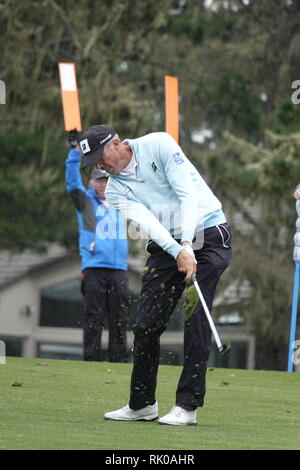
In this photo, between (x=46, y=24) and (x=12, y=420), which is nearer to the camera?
(x=12, y=420)

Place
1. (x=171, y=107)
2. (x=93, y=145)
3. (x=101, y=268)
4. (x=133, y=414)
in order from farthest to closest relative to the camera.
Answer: (x=171, y=107)
(x=101, y=268)
(x=133, y=414)
(x=93, y=145)

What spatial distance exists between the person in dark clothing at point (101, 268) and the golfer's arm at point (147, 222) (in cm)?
438

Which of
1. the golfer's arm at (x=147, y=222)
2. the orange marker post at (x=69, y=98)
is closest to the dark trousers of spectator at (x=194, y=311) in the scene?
the golfer's arm at (x=147, y=222)

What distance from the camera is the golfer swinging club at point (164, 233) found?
684 centimetres

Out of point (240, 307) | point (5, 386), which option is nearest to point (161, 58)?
point (240, 307)

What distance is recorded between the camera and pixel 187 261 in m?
6.71

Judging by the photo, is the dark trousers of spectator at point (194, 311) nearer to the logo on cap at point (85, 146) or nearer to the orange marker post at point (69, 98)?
the logo on cap at point (85, 146)

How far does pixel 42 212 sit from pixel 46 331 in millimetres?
4922

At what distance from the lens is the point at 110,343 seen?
1144 cm

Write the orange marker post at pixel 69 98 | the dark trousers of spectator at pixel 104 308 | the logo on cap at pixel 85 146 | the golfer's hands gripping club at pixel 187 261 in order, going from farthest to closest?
the orange marker post at pixel 69 98
the dark trousers of spectator at pixel 104 308
the logo on cap at pixel 85 146
the golfer's hands gripping club at pixel 187 261

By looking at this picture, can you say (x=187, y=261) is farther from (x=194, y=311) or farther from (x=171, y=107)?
(x=171, y=107)

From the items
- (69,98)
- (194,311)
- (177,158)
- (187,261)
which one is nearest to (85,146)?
(177,158)

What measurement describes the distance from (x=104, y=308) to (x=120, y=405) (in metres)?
3.63

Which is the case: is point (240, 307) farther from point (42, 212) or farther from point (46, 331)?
point (46, 331)
